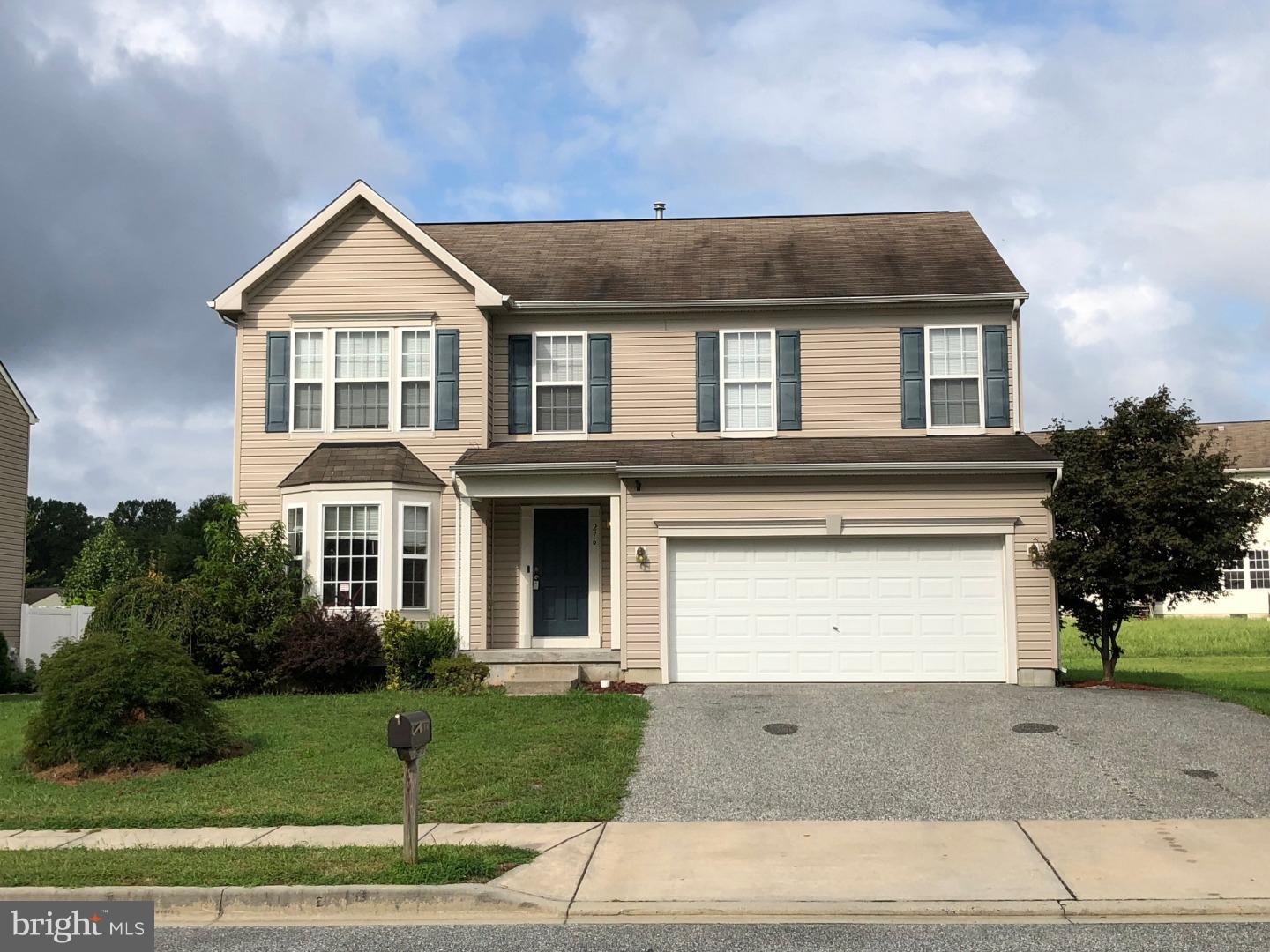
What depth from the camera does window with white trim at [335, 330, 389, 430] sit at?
18594mm

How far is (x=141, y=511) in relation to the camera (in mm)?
101562

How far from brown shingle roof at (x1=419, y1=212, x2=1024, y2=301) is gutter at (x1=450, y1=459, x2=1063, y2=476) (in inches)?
128

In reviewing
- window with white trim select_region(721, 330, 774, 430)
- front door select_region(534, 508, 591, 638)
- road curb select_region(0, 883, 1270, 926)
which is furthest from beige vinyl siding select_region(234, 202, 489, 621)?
road curb select_region(0, 883, 1270, 926)

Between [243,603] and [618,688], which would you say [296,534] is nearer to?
[243,603]

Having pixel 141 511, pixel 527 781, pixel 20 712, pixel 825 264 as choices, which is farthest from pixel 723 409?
pixel 141 511

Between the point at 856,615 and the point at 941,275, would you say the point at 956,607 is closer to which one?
the point at 856,615

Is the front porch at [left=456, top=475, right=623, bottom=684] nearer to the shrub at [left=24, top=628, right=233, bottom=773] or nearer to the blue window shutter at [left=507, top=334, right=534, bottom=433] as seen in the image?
the blue window shutter at [left=507, top=334, right=534, bottom=433]

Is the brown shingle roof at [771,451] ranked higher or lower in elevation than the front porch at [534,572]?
higher

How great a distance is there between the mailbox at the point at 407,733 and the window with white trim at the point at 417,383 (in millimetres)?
10885

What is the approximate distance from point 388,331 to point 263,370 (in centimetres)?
209

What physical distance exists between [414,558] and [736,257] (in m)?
7.68

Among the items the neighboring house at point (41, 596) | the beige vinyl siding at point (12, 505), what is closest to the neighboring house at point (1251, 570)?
the beige vinyl siding at point (12, 505)

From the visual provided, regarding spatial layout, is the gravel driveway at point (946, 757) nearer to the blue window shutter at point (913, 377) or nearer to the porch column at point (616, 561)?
the porch column at point (616, 561)

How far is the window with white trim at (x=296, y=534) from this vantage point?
17.7m
